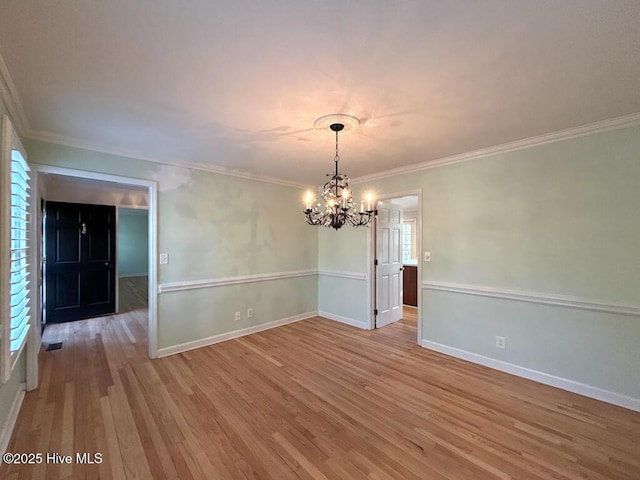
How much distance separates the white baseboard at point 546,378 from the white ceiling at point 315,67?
2.45m

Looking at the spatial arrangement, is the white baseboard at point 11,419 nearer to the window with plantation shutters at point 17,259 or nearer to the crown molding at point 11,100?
the window with plantation shutters at point 17,259

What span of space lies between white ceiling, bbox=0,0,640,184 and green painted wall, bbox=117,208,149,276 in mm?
8412

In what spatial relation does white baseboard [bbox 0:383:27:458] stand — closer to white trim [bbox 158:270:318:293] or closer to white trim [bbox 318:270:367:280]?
white trim [bbox 158:270:318:293]

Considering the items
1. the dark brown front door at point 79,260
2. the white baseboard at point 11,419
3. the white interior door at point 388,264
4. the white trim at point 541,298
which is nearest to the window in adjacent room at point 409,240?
the white interior door at point 388,264

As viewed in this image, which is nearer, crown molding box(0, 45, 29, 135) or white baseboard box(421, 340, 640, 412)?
crown molding box(0, 45, 29, 135)

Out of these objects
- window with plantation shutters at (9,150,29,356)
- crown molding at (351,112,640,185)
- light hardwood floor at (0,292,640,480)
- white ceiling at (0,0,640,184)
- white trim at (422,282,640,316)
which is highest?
white ceiling at (0,0,640,184)

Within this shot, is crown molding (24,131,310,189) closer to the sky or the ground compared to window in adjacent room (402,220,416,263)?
closer to the sky

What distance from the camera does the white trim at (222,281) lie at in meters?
3.54

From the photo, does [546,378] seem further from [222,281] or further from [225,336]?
[222,281]

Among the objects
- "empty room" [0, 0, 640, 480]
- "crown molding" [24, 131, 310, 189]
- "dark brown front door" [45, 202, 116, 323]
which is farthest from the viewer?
"dark brown front door" [45, 202, 116, 323]

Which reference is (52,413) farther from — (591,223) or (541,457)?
(591,223)

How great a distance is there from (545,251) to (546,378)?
1.30 m

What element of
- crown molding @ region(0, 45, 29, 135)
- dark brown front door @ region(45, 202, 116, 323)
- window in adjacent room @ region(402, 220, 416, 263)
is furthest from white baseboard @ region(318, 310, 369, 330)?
crown molding @ region(0, 45, 29, 135)

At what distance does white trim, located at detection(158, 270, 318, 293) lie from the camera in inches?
139
